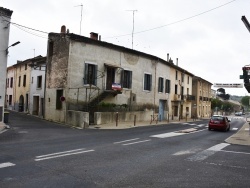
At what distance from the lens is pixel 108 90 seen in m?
25.8

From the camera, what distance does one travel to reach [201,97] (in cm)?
5597

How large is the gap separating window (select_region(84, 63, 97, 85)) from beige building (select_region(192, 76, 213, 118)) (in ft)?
91.6

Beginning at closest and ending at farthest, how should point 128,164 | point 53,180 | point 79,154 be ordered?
point 53,180 < point 128,164 < point 79,154

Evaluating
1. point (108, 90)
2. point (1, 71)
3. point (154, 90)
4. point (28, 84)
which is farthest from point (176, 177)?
point (28, 84)

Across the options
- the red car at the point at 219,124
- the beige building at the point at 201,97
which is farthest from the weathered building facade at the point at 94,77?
the beige building at the point at 201,97

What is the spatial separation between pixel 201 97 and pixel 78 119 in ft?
131

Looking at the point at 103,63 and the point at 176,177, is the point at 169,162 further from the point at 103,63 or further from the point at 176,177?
the point at 103,63

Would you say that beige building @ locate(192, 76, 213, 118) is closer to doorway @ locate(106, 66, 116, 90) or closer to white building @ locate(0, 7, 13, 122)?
doorway @ locate(106, 66, 116, 90)

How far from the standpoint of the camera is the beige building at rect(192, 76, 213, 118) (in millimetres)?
52750

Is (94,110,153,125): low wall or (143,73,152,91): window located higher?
(143,73,152,91): window

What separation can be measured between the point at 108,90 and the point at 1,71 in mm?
9732

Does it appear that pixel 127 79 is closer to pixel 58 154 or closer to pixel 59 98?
pixel 59 98

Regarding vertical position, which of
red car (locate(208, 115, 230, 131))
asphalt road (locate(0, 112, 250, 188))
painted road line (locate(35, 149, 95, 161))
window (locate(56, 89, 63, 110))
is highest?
window (locate(56, 89, 63, 110))

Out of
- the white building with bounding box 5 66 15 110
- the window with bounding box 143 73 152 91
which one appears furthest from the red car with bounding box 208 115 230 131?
the white building with bounding box 5 66 15 110
